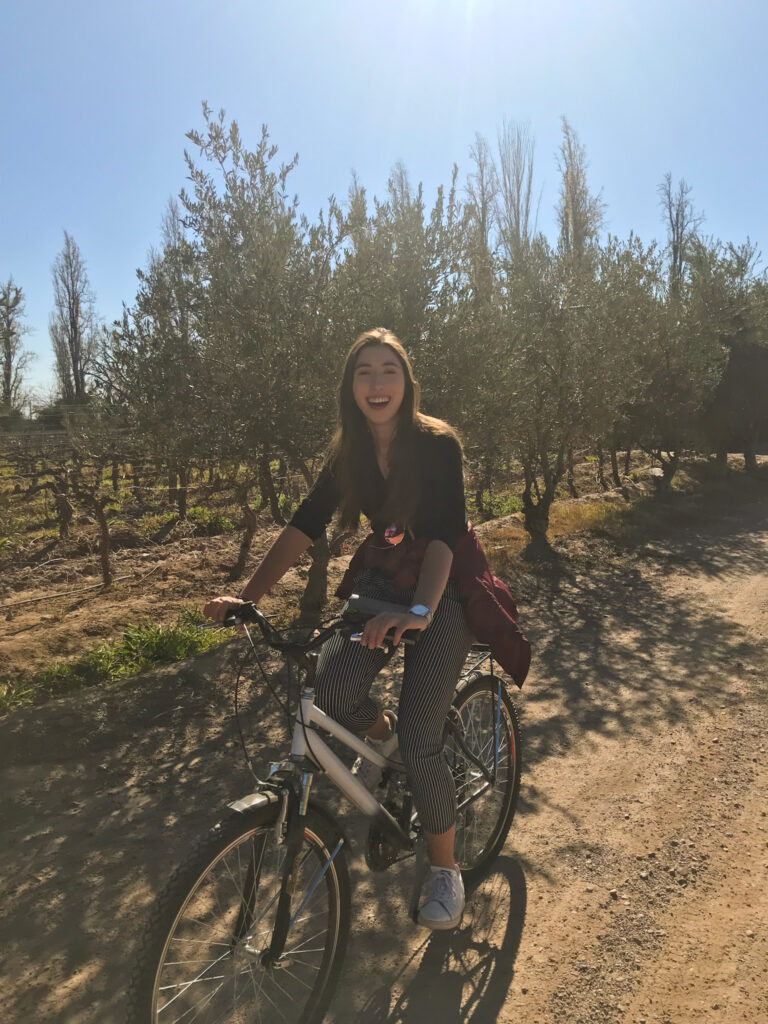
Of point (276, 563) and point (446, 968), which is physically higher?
point (276, 563)

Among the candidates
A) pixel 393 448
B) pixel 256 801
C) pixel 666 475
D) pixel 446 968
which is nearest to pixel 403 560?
pixel 393 448

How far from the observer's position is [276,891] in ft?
6.62

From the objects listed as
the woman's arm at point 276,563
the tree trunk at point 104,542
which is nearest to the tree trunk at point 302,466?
the tree trunk at point 104,542

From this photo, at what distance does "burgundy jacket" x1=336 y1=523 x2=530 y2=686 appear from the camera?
98.1 inches

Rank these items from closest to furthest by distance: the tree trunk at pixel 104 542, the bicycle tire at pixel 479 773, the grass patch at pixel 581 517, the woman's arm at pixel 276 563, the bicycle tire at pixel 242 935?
the bicycle tire at pixel 242 935 < the woman's arm at pixel 276 563 < the bicycle tire at pixel 479 773 < the tree trunk at pixel 104 542 < the grass patch at pixel 581 517

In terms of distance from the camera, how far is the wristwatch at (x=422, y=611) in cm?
211

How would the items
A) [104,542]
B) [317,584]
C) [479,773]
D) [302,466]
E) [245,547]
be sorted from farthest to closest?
[245,547]
[104,542]
[317,584]
[302,466]
[479,773]

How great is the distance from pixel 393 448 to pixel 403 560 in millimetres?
410

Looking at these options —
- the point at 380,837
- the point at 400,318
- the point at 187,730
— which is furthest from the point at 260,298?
the point at 380,837

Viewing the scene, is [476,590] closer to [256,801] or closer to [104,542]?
[256,801]

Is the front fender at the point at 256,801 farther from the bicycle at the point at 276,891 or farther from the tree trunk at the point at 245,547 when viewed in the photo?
the tree trunk at the point at 245,547

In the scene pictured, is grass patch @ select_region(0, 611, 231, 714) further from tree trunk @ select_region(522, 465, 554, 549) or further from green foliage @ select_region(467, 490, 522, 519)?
green foliage @ select_region(467, 490, 522, 519)

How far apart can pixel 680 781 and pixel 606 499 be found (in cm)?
1090

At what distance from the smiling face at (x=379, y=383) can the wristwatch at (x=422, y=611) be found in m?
0.74
